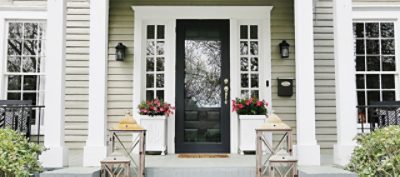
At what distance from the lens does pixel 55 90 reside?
4.43 metres

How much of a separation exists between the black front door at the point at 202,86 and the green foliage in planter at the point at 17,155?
8.65 ft

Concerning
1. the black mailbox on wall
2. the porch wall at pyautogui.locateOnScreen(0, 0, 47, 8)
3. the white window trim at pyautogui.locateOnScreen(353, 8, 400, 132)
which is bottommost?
the black mailbox on wall

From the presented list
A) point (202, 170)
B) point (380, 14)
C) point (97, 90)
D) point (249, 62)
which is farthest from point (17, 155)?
point (380, 14)

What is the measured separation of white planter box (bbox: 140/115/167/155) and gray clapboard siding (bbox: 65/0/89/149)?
1.07 metres

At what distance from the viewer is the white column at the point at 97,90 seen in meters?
4.52

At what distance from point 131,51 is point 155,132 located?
139 centimetres

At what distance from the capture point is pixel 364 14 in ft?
20.9

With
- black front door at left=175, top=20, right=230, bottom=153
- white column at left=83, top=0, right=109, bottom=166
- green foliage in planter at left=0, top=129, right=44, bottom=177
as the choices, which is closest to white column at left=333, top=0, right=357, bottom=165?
black front door at left=175, top=20, right=230, bottom=153

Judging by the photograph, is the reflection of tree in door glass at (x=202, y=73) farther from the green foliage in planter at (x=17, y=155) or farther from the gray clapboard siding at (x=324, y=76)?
the green foliage in planter at (x=17, y=155)

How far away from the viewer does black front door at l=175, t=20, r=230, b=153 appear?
6.21m

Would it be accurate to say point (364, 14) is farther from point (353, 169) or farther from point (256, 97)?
point (353, 169)

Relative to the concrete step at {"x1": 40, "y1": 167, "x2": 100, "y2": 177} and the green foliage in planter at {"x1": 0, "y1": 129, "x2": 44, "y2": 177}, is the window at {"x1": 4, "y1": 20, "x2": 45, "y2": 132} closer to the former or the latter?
the green foliage in planter at {"x1": 0, "y1": 129, "x2": 44, "y2": 177}

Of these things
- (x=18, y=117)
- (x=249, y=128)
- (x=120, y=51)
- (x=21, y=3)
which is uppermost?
(x=21, y=3)

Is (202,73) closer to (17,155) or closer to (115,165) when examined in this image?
(115,165)
